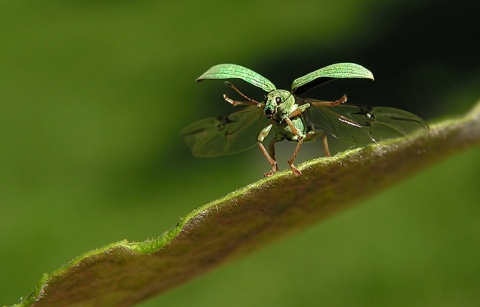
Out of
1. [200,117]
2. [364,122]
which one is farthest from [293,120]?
[200,117]

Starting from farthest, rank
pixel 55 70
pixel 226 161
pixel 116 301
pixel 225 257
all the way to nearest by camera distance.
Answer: pixel 55 70 → pixel 226 161 → pixel 225 257 → pixel 116 301

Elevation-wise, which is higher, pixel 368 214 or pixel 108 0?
pixel 108 0

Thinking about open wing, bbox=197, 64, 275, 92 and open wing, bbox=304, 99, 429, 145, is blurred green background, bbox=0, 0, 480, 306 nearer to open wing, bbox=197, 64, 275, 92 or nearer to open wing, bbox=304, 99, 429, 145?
open wing, bbox=304, 99, 429, 145

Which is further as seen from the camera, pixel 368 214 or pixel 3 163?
pixel 3 163

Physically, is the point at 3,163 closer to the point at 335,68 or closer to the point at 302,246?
the point at 302,246

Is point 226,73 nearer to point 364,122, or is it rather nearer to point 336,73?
point 336,73

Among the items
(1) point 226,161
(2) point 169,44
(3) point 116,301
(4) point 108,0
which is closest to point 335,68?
(3) point 116,301
